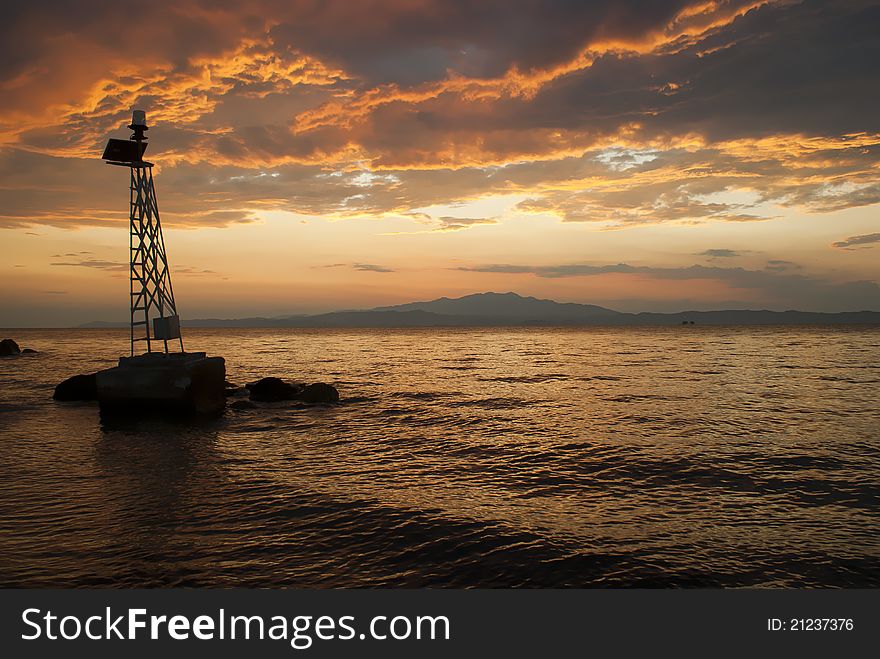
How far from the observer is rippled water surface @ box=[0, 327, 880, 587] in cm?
1014

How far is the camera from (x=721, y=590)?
9227 millimetres

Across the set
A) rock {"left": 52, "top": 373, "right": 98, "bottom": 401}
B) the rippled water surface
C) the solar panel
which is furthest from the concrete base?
the solar panel

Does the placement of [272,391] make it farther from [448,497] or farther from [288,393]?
[448,497]

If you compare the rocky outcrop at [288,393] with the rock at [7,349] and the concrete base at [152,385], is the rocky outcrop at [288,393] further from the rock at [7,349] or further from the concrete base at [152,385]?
the rock at [7,349]

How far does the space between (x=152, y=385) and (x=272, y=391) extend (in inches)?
363

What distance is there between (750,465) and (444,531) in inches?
475

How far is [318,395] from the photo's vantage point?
3506 centimetres

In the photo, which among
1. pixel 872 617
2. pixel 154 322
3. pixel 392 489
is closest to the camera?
pixel 872 617

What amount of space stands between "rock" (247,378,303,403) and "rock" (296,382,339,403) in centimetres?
68

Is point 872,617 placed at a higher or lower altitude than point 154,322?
lower

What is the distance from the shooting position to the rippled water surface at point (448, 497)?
399 inches

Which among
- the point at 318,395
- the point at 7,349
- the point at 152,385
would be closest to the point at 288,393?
the point at 318,395

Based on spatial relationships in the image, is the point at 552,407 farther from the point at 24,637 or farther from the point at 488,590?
the point at 24,637

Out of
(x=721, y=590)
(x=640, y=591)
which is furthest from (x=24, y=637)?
(x=721, y=590)
